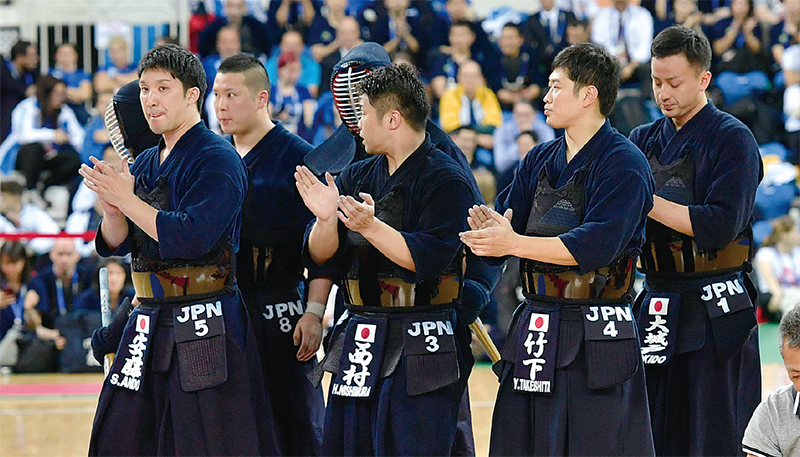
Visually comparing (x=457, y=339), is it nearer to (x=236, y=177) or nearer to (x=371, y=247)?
(x=371, y=247)

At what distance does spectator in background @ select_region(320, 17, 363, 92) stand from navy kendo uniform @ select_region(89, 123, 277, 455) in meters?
7.02

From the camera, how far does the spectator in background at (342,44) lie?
416 inches

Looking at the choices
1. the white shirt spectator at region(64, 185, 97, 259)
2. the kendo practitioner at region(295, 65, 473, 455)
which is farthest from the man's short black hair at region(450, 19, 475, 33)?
the kendo practitioner at region(295, 65, 473, 455)

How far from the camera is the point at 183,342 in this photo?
356cm

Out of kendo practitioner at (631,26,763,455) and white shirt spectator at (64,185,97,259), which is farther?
Result: white shirt spectator at (64,185,97,259)

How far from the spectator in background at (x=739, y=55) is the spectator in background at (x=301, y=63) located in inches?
177

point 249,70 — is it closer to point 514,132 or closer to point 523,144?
point 523,144

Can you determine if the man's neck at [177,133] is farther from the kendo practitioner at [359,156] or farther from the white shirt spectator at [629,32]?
the white shirt spectator at [629,32]

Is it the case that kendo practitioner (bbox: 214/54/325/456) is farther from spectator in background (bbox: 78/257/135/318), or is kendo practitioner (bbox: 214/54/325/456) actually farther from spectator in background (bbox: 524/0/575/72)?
spectator in background (bbox: 524/0/575/72)

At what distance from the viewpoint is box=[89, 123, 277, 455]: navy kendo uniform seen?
3562 millimetres

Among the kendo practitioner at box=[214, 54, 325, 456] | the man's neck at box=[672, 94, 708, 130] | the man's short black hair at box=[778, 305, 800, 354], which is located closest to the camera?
the man's short black hair at box=[778, 305, 800, 354]

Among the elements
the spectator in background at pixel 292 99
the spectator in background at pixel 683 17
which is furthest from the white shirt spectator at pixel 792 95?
the spectator in background at pixel 292 99

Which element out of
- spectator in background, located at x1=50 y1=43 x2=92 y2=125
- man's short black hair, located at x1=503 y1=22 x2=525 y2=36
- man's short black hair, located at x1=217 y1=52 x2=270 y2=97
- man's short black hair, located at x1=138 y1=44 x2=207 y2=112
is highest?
man's short black hair, located at x1=503 y1=22 x2=525 y2=36

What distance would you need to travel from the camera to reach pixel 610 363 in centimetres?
328
